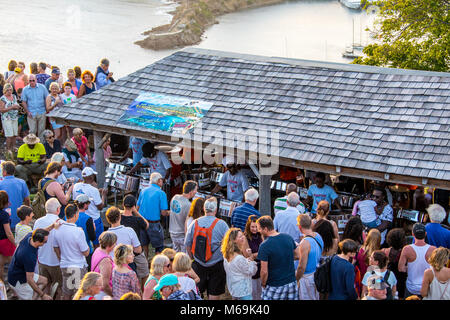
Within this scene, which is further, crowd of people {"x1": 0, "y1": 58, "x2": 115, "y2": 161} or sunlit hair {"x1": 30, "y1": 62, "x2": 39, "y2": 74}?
sunlit hair {"x1": 30, "y1": 62, "x2": 39, "y2": 74}

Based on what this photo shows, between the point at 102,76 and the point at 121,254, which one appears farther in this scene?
the point at 102,76

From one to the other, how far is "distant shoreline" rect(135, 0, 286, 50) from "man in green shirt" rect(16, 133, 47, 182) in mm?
21351

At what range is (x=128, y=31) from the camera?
1421 inches

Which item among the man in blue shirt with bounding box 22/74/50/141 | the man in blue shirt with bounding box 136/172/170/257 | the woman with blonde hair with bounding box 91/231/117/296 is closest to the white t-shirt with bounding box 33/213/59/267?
the woman with blonde hair with bounding box 91/231/117/296

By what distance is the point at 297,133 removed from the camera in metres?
10.2

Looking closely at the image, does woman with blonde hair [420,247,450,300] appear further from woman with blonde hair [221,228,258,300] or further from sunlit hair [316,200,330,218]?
woman with blonde hair [221,228,258,300]

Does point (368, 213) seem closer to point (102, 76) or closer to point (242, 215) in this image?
point (242, 215)

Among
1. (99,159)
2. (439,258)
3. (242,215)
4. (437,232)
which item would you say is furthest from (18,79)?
(439,258)

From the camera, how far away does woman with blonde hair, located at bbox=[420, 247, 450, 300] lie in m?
6.98

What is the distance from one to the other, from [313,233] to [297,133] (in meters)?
2.90

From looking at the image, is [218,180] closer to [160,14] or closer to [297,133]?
[297,133]

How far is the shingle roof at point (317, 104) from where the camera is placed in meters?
9.48

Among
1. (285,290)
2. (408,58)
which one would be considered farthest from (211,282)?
(408,58)

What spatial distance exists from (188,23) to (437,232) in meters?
29.8
